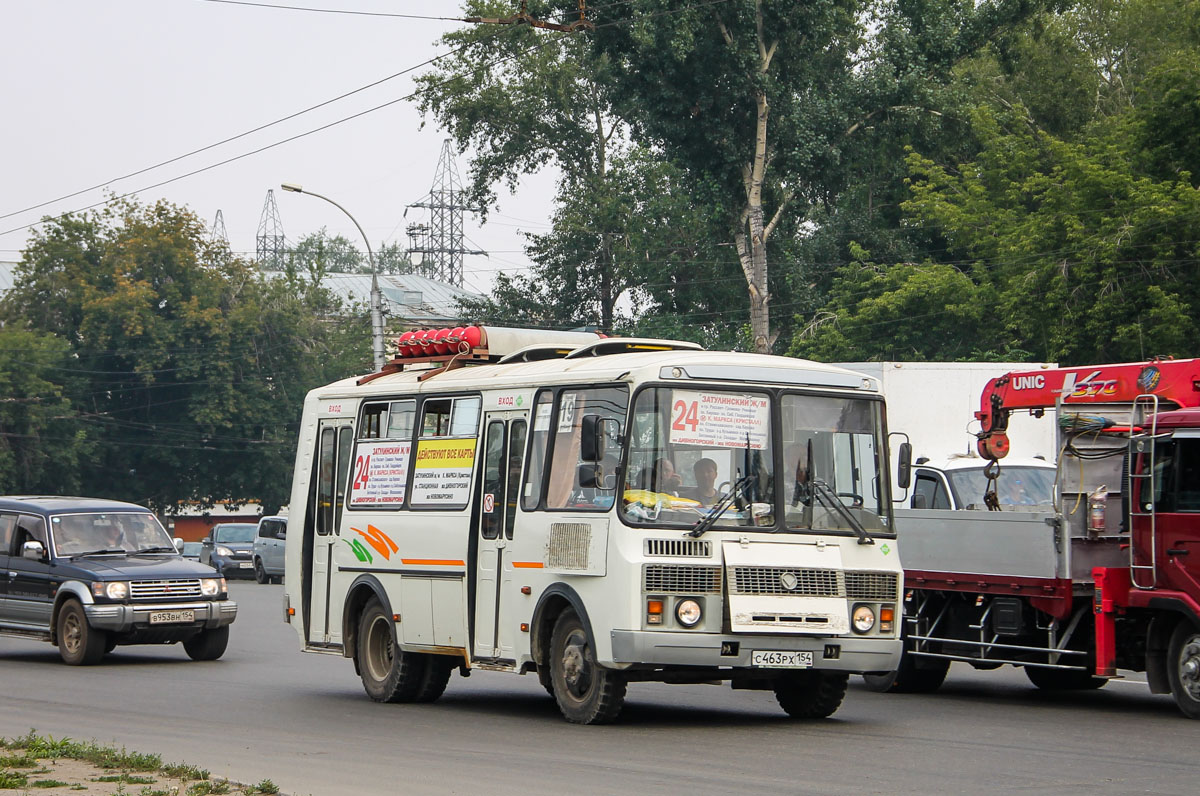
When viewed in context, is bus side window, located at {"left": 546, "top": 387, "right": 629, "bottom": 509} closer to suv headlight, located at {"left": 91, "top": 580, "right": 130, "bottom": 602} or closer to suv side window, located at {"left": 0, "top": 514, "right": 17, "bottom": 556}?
suv headlight, located at {"left": 91, "top": 580, "right": 130, "bottom": 602}

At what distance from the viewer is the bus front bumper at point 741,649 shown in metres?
11.5

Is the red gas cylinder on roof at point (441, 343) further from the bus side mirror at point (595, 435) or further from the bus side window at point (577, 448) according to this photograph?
the bus side mirror at point (595, 435)

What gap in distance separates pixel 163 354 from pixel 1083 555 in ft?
201

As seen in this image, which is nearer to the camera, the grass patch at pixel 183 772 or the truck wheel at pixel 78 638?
the grass patch at pixel 183 772

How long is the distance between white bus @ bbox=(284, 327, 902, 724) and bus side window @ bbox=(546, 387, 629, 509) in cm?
2

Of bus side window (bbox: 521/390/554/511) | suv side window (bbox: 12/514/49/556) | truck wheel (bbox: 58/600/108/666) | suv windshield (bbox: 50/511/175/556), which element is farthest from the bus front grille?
suv side window (bbox: 12/514/49/556)

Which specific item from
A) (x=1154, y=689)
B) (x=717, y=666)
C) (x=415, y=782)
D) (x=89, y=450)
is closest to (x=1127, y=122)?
(x=1154, y=689)

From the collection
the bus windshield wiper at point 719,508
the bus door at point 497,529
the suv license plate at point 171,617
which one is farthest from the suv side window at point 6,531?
the bus windshield wiper at point 719,508

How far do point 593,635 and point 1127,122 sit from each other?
2797cm

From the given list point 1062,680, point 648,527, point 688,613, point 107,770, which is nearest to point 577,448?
point 648,527

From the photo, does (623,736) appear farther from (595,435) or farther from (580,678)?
(595,435)

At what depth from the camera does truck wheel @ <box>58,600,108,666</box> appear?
61.7ft

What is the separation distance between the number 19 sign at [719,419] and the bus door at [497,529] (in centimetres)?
172

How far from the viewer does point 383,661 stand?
48.7ft
